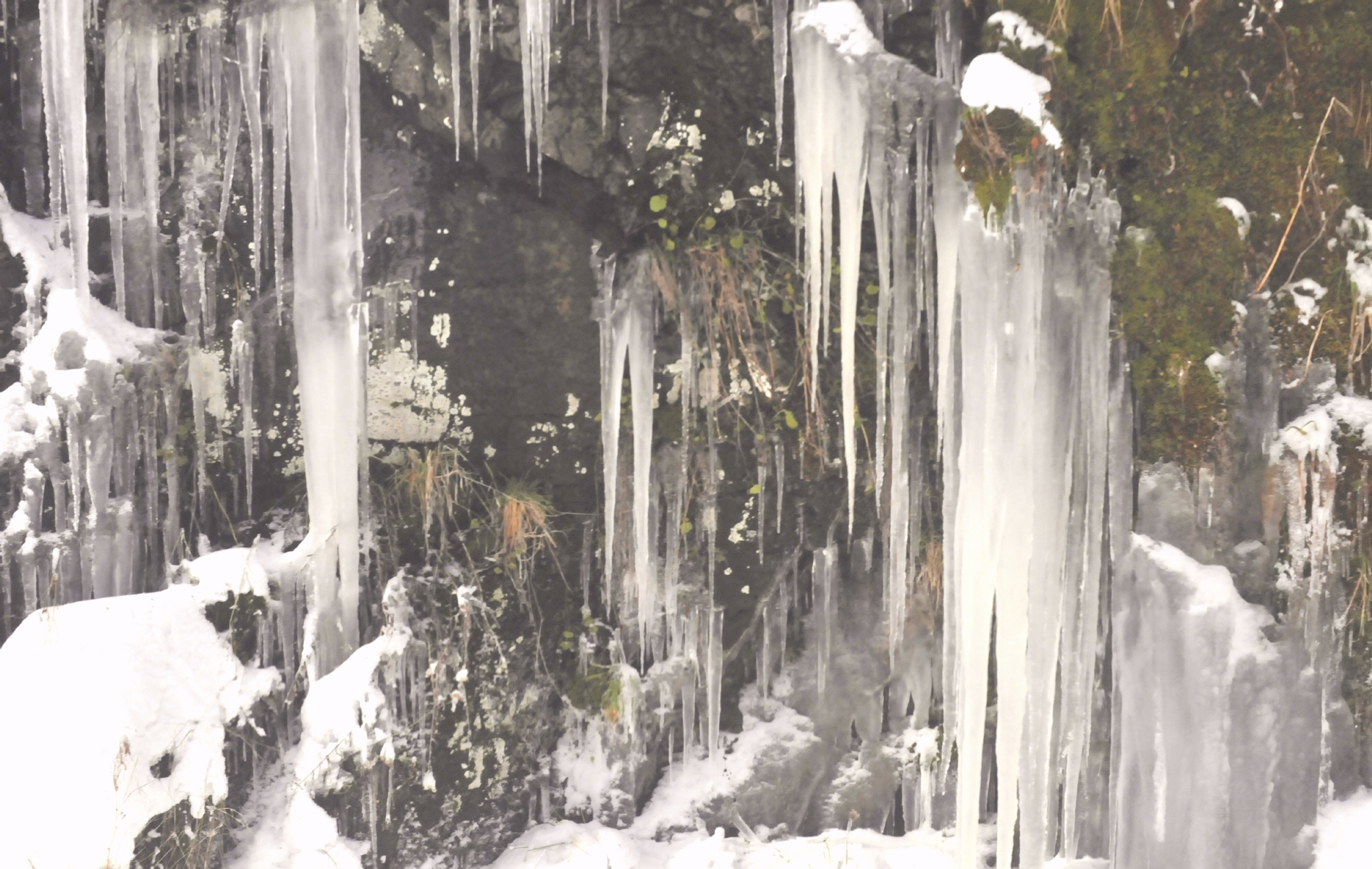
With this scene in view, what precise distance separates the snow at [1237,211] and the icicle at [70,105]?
3.90 meters

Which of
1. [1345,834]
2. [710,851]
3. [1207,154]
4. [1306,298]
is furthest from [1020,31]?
[710,851]

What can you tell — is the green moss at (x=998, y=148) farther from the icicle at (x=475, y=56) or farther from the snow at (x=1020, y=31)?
the icicle at (x=475, y=56)

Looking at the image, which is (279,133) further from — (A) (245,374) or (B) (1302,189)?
(B) (1302,189)

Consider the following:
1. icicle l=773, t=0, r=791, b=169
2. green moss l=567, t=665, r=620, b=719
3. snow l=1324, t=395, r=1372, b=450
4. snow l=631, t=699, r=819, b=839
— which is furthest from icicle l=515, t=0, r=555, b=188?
snow l=1324, t=395, r=1372, b=450

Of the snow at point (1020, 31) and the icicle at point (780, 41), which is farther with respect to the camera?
the icicle at point (780, 41)

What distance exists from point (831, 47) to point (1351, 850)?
3382 mm

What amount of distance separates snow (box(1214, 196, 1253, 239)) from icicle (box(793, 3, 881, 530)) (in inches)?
48.9

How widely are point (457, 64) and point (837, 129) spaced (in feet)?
4.45

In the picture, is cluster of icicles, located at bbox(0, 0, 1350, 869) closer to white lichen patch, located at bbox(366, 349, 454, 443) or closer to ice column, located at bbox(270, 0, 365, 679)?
ice column, located at bbox(270, 0, 365, 679)

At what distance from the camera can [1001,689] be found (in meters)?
3.12

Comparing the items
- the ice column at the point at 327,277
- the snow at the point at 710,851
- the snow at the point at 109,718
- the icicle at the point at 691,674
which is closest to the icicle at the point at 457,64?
the ice column at the point at 327,277

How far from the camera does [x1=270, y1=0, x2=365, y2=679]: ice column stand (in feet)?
10.4

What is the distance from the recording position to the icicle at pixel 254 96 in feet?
10.6

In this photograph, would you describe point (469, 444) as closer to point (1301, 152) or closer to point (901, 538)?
point (901, 538)
